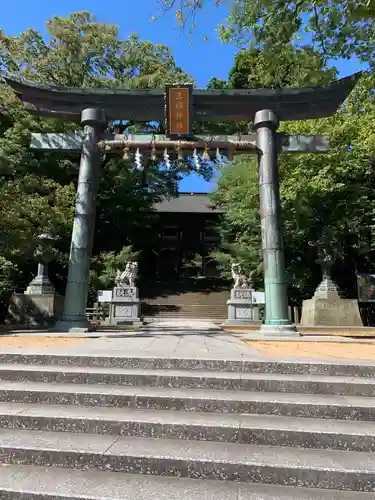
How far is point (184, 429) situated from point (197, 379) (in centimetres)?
78

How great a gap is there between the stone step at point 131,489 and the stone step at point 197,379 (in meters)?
1.25

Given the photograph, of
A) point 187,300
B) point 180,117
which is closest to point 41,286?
Answer: point 180,117

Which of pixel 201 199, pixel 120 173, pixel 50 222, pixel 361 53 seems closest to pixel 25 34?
pixel 120 173

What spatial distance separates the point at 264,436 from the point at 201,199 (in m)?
36.6

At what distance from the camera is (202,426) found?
3.08m

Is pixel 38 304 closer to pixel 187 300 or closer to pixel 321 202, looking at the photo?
pixel 187 300

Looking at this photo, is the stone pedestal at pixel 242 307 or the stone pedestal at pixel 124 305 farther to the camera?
the stone pedestal at pixel 242 307

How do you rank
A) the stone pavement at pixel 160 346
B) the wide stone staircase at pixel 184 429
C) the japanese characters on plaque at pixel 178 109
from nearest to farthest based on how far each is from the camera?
the wide stone staircase at pixel 184 429, the stone pavement at pixel 160 346, the japanese characters on plaque at pixel 178 109

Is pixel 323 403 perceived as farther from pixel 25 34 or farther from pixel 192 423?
pixel 25 34

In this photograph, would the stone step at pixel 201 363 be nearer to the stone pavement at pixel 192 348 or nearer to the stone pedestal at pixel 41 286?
the stone pavement at pixel 192 348

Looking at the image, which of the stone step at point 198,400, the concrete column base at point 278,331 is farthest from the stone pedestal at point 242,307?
the stone step at point 198,400

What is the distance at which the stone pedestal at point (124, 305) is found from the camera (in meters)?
16.1

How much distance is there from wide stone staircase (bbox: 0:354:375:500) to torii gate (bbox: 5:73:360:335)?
4822 millimetres

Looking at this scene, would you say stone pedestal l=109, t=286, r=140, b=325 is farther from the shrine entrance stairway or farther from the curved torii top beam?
the curved torii top beam
